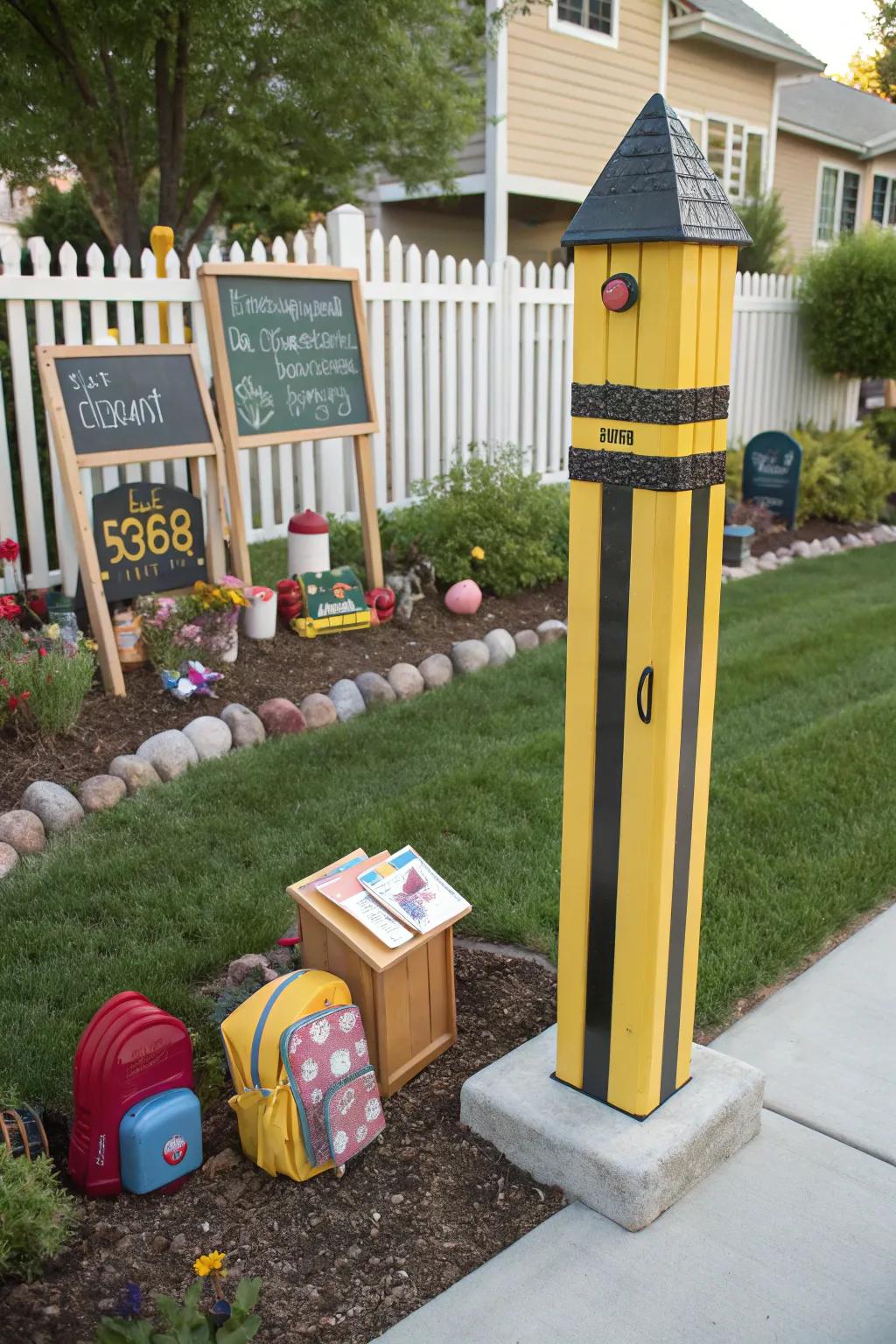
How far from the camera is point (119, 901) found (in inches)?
135

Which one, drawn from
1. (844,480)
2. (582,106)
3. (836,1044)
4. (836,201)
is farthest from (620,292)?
(836,201)

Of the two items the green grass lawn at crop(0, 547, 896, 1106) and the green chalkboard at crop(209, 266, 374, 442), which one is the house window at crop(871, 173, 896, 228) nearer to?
the green chalkboard at crop(209, 266, 374, 442)

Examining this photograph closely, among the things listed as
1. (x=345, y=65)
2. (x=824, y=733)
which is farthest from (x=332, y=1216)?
(x=345, y=65)

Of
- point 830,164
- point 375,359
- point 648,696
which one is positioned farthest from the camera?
point 830,164

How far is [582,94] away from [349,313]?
970 cm

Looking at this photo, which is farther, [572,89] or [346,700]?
[572,89]

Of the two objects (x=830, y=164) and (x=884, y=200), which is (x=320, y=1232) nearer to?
(x=830, y=164)

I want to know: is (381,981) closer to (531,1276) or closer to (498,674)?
(531,1276)

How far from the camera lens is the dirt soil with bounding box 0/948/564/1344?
80.0 inches

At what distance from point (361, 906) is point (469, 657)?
3370 mm

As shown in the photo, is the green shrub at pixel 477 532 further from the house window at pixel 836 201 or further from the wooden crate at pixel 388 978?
Result: the house window at pixel 836 201

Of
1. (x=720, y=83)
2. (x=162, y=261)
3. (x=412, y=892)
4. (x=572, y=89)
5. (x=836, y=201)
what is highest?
(x=720, y=83)

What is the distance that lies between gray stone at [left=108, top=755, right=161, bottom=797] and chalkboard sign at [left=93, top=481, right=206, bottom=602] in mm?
1158

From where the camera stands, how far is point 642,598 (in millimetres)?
2094
